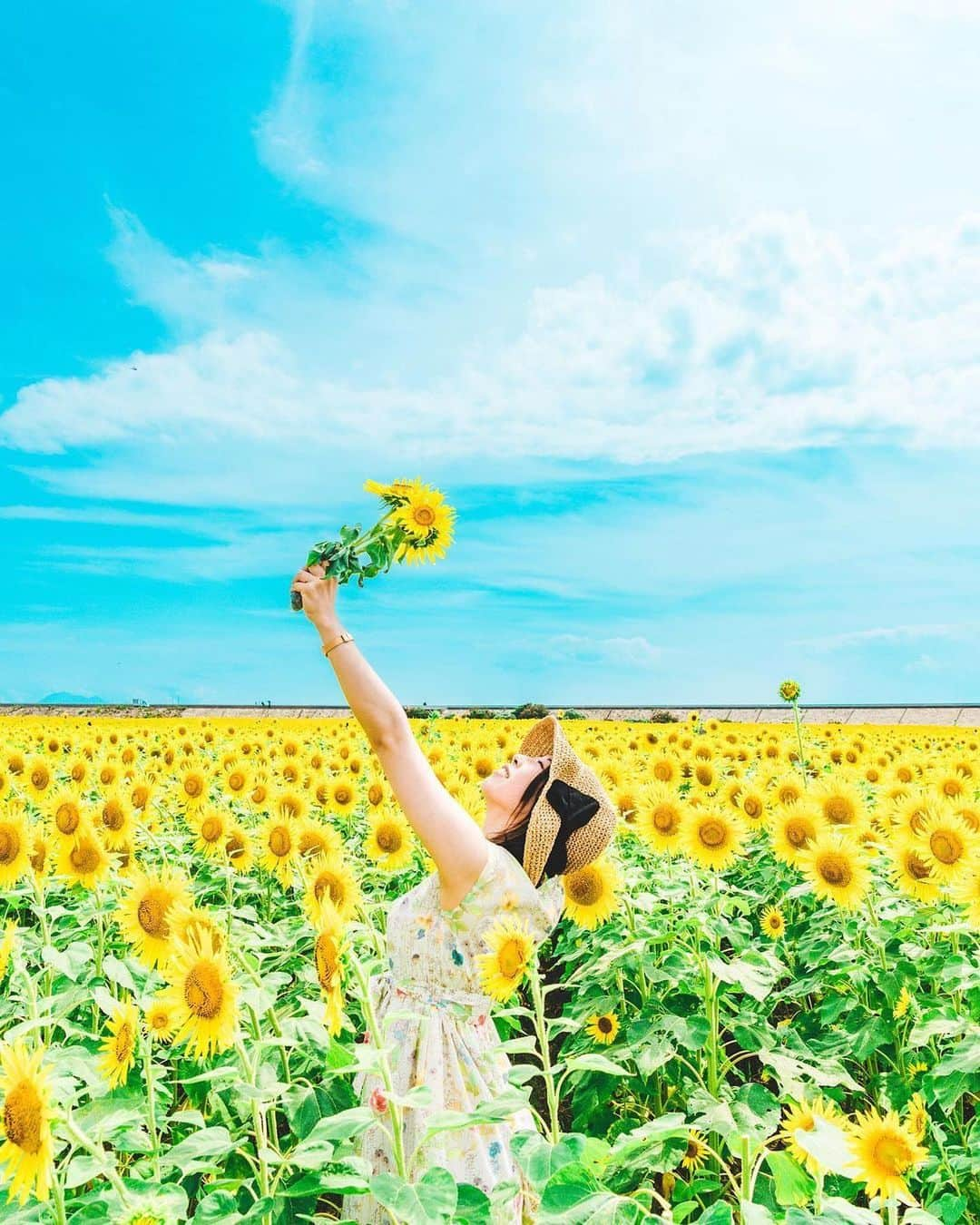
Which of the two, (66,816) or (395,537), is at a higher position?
(395,537)

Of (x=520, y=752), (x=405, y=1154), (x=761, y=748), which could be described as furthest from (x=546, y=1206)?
(x=761, y=748)

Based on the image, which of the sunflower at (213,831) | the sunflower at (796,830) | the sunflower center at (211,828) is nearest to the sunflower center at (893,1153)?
the sunflower at (796,830)

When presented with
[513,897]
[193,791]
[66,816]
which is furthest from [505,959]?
[193,791]

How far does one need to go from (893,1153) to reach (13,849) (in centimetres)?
408

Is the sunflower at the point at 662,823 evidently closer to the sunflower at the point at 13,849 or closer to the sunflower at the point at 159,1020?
the sunflower at the point at 13,849

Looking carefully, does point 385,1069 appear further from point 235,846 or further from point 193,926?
point 235,846

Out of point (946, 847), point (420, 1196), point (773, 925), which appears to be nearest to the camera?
point (420, 1196)

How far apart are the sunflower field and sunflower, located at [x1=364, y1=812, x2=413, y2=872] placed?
0.03 m

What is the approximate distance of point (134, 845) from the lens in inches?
224

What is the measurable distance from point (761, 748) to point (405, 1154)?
9.55 m

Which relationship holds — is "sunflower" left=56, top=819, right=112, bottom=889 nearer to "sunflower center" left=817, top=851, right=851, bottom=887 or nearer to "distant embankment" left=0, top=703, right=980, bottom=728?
"sunflower center" left=817, top=851, right=851, bottom=887

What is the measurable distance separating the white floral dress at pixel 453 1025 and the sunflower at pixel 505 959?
0.15 meters

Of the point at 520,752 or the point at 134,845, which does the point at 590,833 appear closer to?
the point at 520,752

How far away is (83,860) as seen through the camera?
15.4 ft
